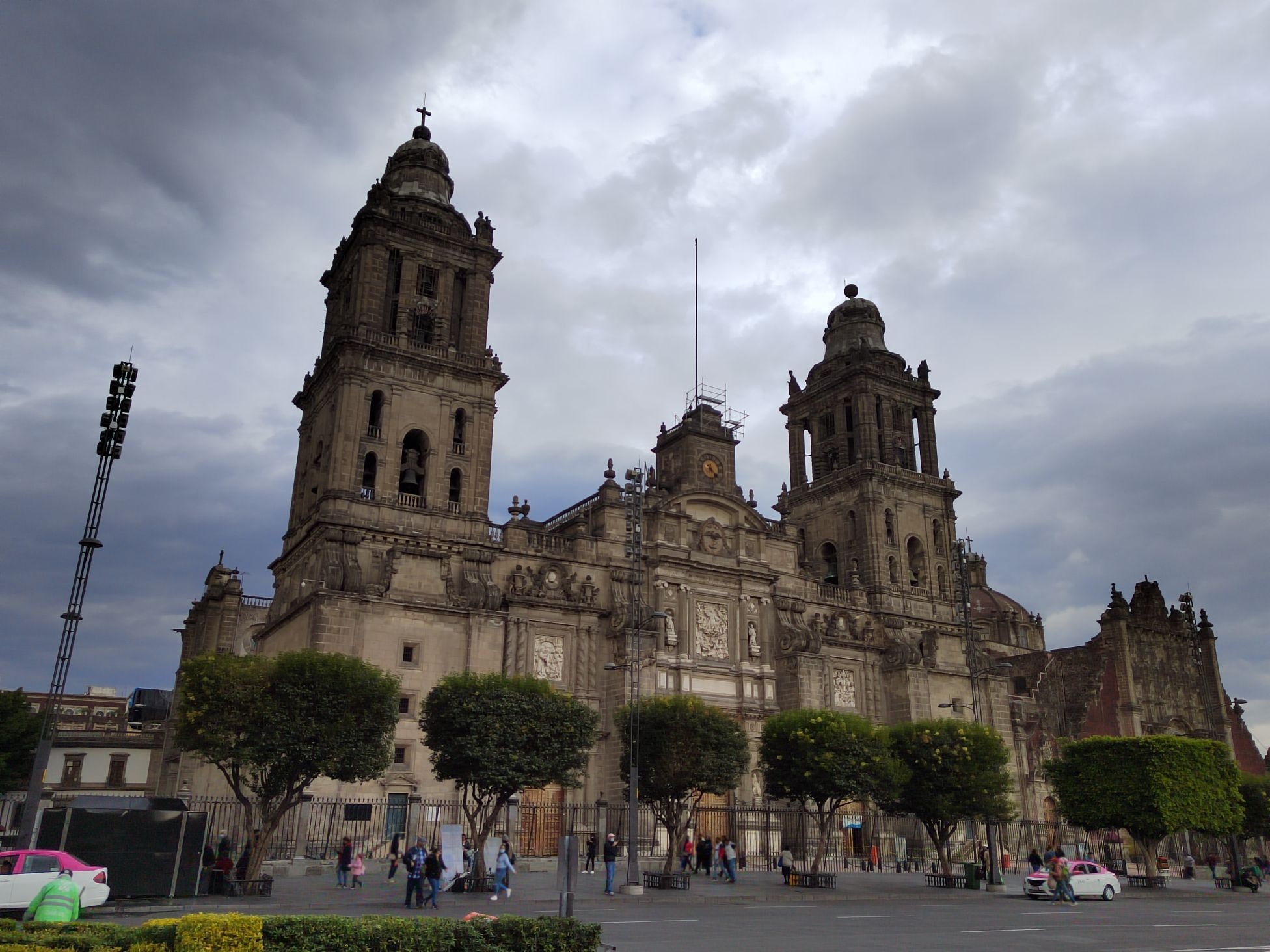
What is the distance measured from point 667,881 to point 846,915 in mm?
6694

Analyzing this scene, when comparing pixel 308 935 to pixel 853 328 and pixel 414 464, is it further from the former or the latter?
pixel 853 328

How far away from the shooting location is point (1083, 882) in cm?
3453

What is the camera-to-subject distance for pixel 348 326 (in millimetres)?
47125

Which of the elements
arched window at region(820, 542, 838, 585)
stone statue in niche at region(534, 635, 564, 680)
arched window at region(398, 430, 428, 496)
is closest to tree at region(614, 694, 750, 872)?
stone statue in niche at region(534, 635, 564, 680)

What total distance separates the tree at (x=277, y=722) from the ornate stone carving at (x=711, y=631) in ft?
73.6

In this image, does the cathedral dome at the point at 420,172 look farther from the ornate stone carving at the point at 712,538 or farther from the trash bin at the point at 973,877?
the trash bin at the point at 973,877

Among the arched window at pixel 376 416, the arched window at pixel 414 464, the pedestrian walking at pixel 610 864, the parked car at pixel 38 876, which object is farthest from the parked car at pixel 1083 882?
the arched window at pixel 376 416

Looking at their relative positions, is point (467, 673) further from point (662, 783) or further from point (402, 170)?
point (402, 170)

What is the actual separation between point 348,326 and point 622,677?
67.3ft

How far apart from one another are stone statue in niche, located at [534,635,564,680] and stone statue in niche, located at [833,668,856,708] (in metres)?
16.4

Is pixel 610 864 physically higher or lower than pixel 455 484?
lower

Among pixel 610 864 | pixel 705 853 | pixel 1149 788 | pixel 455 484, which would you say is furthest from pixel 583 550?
pixel 1149 788

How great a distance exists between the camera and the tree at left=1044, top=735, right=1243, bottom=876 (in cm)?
4094

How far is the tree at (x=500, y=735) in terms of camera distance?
32062 mm
